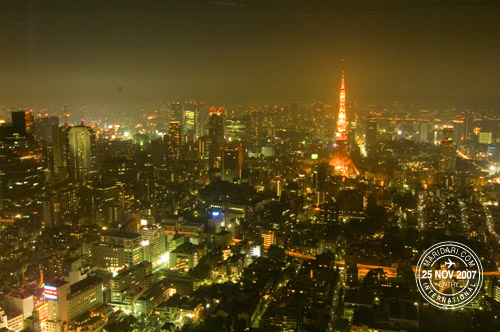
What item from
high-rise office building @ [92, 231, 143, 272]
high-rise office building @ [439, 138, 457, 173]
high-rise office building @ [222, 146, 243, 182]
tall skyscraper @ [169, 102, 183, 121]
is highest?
tall skyscraper @ [169, 102, 183, 121]

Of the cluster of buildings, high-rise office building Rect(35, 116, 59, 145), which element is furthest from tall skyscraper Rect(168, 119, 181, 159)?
high-rise office building Rect(35, 116, 59, 145)

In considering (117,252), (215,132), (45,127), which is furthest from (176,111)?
(117,252)

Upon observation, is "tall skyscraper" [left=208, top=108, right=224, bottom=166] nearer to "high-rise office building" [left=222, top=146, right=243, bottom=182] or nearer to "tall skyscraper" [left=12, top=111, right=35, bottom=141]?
"high-rise office building" [left=222, top=146, right=243, bottom=182]

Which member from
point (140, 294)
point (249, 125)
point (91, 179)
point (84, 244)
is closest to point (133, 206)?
point (91, 179)

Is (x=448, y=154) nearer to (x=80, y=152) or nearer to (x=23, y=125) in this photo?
(x=80, y=152)

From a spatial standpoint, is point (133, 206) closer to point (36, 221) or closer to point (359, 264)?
point (36, 221)

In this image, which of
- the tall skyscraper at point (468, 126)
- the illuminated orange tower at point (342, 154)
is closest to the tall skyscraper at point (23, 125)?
the illuminated orange tower at point (342, 154)

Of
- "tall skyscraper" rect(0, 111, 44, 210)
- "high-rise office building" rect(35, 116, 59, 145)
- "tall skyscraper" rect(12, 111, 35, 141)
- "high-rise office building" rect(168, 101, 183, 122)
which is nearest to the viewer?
"tall skyscraper" rect(12, 111, 35, 141)

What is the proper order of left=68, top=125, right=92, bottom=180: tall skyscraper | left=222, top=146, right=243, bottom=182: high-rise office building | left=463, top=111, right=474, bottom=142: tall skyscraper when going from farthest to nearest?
left=222, top=146, right=243, bottom=182: high-rise office building
left=68, top=125, right=92, bottom=180: tall skyscraper
left=463, top=111, right=474, bottom=142: tall skyscraper

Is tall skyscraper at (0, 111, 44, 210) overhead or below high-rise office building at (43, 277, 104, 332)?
overhead
